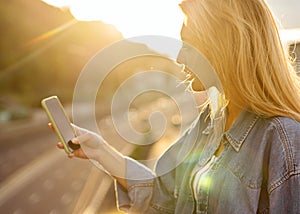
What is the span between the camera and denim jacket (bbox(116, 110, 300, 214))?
2.26m

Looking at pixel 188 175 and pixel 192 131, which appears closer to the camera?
pixel 188 175

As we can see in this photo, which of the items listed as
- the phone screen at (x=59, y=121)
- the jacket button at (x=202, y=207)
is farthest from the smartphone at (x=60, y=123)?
the jacket button at (x=202, y=207)

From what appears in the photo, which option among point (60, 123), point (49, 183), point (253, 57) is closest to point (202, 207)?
point (253, 57)

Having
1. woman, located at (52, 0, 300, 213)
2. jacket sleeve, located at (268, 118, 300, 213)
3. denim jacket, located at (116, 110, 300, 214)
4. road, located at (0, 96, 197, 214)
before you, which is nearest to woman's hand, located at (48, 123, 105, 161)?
denim jacket, located at (116, 110, 300, 214)

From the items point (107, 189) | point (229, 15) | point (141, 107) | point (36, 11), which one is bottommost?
point (141, 107)

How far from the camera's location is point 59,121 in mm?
3170

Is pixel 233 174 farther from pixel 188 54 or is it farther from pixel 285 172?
pixel 188 54

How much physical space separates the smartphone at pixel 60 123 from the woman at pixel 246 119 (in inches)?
27.2

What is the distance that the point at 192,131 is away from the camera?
2957mm

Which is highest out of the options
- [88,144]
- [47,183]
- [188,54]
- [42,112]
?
[188,54]

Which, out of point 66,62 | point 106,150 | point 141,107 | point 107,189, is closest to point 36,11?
point 66,62

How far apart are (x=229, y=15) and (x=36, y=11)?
54.9m

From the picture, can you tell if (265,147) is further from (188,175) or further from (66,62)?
(66,62)

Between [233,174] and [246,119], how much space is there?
0.27m
